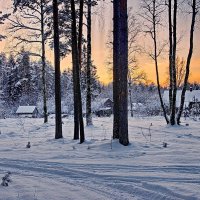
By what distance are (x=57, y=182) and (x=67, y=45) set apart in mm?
15169

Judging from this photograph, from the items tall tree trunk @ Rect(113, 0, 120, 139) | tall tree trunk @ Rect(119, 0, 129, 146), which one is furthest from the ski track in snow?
tall tree trunk @ Rect(113, 0, 120, 139)

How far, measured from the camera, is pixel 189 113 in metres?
36.8

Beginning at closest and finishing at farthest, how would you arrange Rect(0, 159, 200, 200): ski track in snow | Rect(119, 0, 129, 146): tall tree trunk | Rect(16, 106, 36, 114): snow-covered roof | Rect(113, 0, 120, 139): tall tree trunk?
Rect(0, 159, 200, 200): ski track in snow, Rect(119, 0, 129, 146): tall tree trunk, Rect(113, 0, 120, 139): tall tree trunk, Rect(16, 106, 36, 114): snow-covered roof

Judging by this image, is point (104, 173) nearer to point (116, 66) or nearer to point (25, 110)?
point (116, 66)

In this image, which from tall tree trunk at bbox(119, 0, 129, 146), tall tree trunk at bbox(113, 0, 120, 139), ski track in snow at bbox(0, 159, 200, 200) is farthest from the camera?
tall tree trunk at bbox(113, 0, 120, 139)

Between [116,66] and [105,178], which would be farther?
[116,66]

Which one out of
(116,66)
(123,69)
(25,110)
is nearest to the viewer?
(123,69)

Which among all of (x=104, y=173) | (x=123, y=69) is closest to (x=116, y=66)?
(x=123, y=69)

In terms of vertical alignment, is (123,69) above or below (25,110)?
above

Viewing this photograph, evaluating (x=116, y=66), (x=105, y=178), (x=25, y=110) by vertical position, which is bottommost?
(x=105, y=178)

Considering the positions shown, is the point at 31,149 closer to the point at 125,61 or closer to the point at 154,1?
the point at 125,61

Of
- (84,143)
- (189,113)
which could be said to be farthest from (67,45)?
(189,113)

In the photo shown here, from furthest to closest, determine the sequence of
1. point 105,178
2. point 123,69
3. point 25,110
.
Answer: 1. point 25,110
2. point 123,69
3. point 105,178

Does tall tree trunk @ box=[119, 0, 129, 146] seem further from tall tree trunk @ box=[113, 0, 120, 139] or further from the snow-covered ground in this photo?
tall tree trunk @ box=[113, 0, 120, 139]
